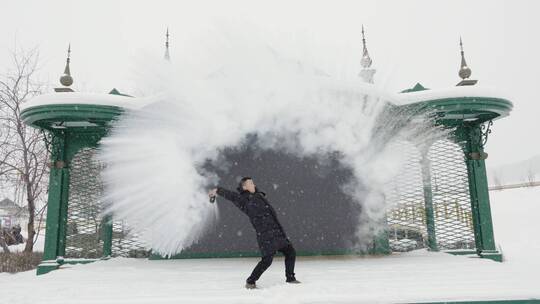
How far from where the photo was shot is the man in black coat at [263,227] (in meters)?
4.44

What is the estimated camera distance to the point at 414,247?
8117 millimetres

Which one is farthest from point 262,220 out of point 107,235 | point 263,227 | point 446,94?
point 107,235

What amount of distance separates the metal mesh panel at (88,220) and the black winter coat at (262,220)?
437 centimetres

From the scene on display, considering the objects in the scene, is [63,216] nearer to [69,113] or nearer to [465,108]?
[69,113]

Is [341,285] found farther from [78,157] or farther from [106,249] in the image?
[78,157]

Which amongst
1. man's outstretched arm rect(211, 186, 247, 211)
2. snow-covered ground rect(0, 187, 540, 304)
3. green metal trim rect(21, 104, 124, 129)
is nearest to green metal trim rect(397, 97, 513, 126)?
snow-covered ground rect(0, 187, 540, 304)

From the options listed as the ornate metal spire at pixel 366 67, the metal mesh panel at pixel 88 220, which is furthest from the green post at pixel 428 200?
the metal mesh panel at pixel 88 220

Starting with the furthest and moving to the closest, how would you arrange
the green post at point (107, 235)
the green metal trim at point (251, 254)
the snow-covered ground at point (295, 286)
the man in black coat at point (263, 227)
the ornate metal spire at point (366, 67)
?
the ornate metal spire at point (366, 67)
the green post at point (107, 235)
the green metal trim at point (251, 254)
the man in black coat at point (263, 227)
the snow-covered ground at point (295, 286)

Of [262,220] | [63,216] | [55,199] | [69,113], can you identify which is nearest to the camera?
[262,220]

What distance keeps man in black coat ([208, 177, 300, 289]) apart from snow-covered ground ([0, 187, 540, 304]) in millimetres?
277

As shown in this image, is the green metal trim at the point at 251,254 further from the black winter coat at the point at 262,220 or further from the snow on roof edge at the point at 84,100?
the snow on roof edge at the point at 84,100

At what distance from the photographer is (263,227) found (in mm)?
4570

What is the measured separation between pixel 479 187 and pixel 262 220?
5.28 meters

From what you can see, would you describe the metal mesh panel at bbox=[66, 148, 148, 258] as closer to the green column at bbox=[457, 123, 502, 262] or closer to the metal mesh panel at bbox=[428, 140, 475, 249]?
the metal mesh panel at bbox=[428, 140, 475, 249]
